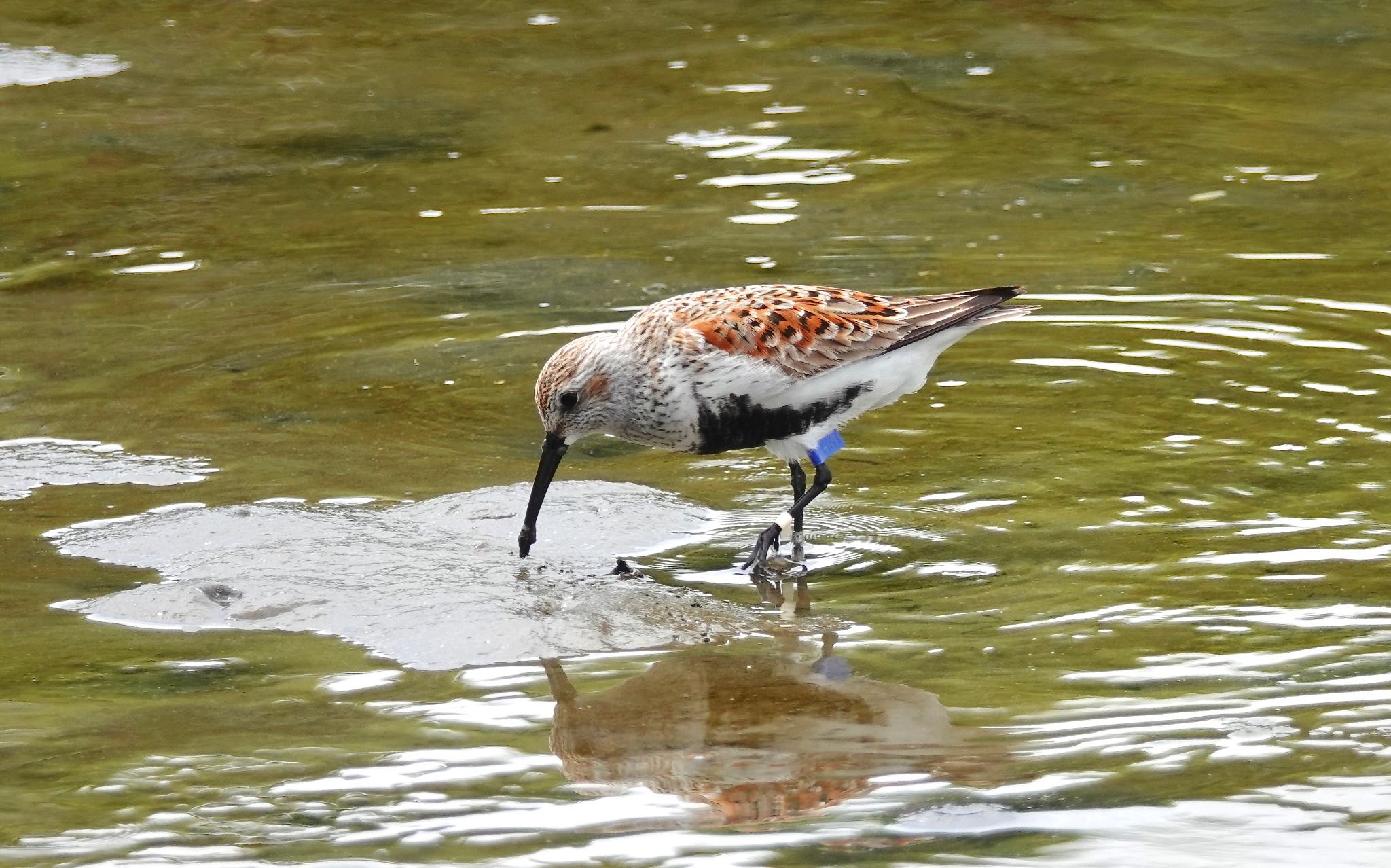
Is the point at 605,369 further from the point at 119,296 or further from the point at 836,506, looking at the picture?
the point at 119,296

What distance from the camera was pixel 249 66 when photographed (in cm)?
1688

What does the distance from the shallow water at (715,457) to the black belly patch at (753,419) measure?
0.49 m

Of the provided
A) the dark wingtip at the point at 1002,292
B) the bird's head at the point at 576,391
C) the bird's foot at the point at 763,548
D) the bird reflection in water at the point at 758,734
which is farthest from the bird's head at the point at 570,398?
the dark wingtip at the point at 1002,292

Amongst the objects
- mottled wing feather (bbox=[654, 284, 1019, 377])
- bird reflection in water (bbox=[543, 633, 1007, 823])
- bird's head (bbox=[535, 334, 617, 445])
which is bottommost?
bird reflection in water (bbox=[543, 633, 1007, 823])

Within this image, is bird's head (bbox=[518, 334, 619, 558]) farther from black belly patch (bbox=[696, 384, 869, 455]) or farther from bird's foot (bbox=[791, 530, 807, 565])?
bird's foot (bbox=[791, 530, 807, 565])

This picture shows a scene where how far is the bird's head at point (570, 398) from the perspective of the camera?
779cm

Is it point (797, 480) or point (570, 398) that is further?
point (797, 480)

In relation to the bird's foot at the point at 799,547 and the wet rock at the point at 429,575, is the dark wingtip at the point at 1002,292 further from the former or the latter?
the wet rock at the point at 429,575

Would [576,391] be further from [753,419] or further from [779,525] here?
[779,525]

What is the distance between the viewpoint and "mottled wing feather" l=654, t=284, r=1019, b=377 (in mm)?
7938

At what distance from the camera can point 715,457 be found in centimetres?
955

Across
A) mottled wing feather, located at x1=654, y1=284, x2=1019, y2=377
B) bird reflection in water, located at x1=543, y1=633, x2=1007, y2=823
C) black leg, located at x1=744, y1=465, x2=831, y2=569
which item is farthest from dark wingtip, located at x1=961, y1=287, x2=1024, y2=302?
bird reflection in water, located at x1=543, y1=633, x2=1007, y2=823

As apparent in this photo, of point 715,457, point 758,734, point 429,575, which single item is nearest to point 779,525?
point 429,575

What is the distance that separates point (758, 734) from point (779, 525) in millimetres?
1962
